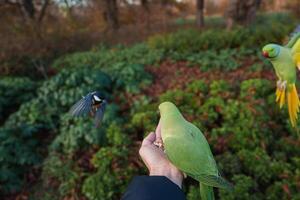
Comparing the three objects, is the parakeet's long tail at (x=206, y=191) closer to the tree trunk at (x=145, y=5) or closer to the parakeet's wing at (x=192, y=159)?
the parakeet's wing at (x=192, y=159)

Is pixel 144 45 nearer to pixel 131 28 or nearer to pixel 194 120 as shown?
pixel 131 28

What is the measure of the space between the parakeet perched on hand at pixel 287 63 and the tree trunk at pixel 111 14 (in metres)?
9.79

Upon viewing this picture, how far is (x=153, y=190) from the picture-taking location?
141cm

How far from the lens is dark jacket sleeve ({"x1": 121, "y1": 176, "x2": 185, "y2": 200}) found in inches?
54.9

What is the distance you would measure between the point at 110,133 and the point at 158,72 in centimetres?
236

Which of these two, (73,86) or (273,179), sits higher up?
(73,86)

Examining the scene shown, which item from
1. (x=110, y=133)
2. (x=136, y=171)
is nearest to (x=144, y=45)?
(x=110, y=133)

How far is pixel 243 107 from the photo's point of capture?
435cm

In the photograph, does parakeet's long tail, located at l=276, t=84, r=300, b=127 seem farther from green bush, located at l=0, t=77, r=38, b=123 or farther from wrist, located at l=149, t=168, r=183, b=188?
green bush, located at l=0, t=77, r=38, b=123

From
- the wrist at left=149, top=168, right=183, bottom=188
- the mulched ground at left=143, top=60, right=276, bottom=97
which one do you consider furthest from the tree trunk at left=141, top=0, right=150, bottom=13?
the wrist at left=149, top=168, right=183, bottom=188

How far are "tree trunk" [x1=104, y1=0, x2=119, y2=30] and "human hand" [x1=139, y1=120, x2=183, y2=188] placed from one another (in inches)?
369

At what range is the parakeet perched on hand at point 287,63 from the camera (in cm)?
139

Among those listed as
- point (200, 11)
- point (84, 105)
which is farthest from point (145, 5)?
point (84, 105)

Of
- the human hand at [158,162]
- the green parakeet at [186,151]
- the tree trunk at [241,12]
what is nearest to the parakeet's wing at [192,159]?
the green parakeet at [186,151]
